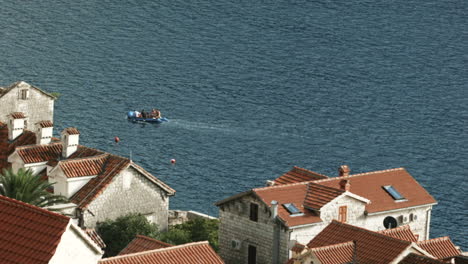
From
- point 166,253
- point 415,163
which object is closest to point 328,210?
point 166,253

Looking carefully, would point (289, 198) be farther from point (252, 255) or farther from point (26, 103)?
point (26, 103)

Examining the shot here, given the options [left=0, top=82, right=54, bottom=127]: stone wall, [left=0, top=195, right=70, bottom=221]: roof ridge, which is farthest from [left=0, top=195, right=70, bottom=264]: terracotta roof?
[left=0, top=82, right=54, bottom=127]: stone wall

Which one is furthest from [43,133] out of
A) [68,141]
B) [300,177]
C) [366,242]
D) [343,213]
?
[366,242]

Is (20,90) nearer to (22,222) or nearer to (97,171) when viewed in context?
(97,171)

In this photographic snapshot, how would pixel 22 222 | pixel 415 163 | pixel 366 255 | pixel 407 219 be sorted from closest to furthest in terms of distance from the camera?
pixel 22 222 < pixel 366 255 < pixel 407 219 < pixel 415 163

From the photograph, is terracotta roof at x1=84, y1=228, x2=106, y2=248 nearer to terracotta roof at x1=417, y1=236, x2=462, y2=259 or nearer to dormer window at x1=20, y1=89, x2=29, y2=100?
terracotta roof at x1=417, y1=236, x2=462, y2=259

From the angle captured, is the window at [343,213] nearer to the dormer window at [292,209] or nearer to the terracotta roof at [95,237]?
the dormer window at [292,209]
